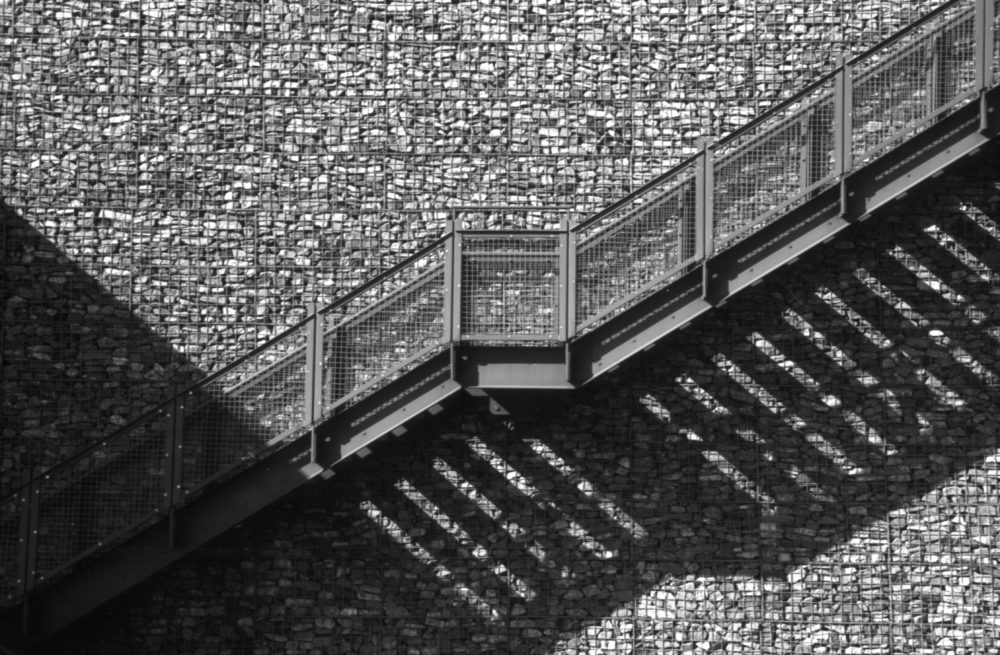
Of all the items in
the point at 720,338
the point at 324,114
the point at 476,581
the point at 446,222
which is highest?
the point at 324,114

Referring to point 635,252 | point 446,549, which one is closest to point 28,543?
point 446,549

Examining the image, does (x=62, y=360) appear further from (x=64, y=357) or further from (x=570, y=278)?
(x=570, y=278)

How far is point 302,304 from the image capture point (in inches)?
612

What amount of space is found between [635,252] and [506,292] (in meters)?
1.22

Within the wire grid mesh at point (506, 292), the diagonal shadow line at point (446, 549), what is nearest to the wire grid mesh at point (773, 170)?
the wire grid mesh at point (506, 292)

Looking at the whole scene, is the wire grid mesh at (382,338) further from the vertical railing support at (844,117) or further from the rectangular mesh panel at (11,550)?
the vertical railing support at (844,117)

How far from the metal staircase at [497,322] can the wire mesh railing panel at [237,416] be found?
0.06 ft

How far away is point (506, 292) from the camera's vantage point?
13.8 metres

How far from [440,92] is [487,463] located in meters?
3.86

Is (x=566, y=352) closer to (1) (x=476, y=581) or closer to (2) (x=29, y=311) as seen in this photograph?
(1) (x=476, y=581)

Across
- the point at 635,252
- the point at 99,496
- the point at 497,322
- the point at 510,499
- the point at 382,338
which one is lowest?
the point at 510,499

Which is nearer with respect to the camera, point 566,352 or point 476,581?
point 566,352

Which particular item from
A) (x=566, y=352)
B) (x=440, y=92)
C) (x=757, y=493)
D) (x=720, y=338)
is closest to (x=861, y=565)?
(x=757, y=493)

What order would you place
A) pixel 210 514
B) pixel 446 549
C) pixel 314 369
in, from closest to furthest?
pixel 314 369 → pixel 210 514 → pixel 446 549
